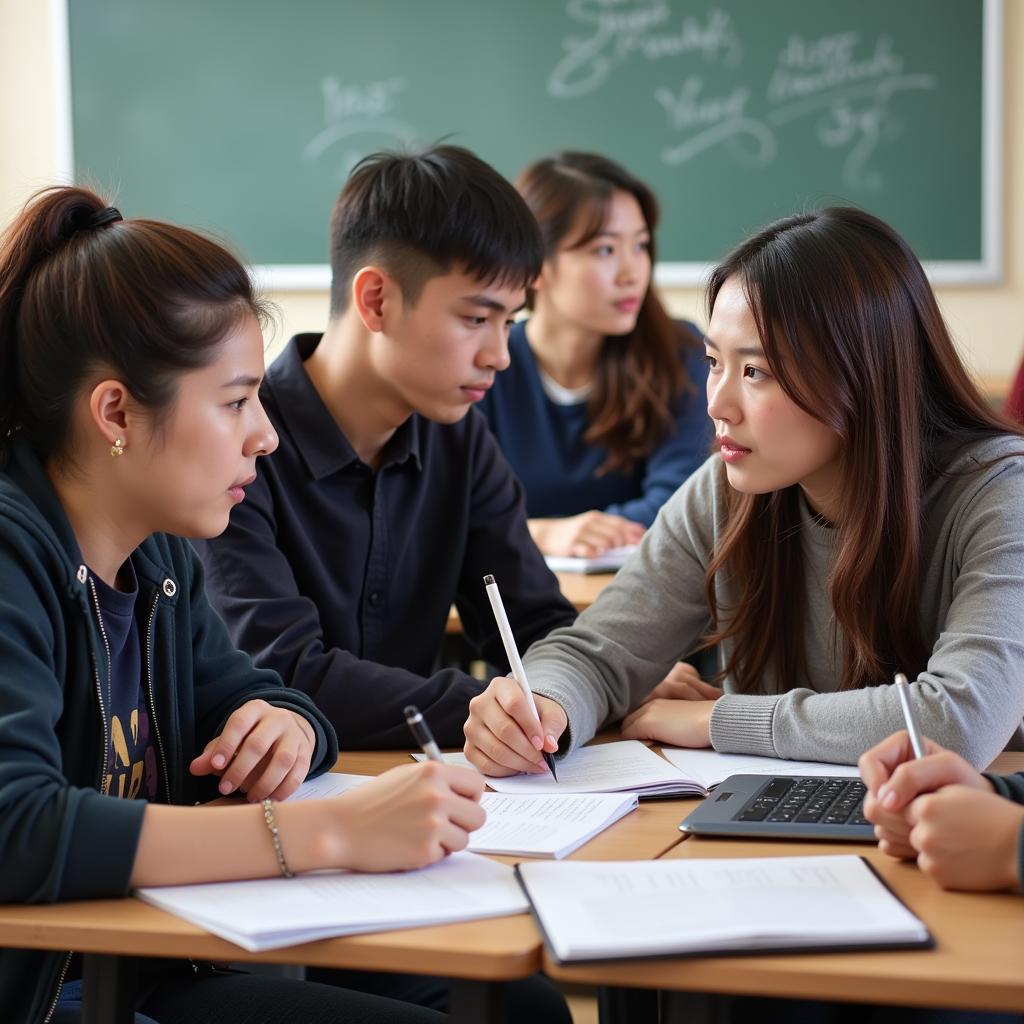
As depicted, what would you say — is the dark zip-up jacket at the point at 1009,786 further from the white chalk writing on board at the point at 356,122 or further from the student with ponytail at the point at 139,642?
the white chalk writing on board at the point at 356,122

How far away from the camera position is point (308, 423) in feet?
6.32

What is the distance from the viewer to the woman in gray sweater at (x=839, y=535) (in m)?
1.43

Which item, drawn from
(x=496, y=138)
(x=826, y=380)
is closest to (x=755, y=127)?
(x=496, y=138)

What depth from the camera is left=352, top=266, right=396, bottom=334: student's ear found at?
2018 mm

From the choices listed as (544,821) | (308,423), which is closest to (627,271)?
(308,423)

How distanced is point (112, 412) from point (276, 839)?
43cm

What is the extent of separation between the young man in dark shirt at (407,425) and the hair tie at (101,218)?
57cm

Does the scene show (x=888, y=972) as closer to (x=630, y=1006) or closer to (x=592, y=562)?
(x=630, y=1006)

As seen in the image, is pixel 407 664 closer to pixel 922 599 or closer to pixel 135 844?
pixel 922 599

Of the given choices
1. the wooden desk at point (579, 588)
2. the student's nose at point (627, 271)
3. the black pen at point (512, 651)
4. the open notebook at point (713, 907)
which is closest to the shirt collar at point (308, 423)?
the wooden desk at point (579, 588)

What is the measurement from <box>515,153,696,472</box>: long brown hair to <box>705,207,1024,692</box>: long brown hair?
1539 mm

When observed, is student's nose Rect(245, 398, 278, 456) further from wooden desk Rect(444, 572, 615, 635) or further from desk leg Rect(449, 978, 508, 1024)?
wooden desk Rect(444, 572, 615, 635)

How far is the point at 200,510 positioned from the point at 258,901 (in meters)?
0.43

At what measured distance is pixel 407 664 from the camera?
2.04 metres
